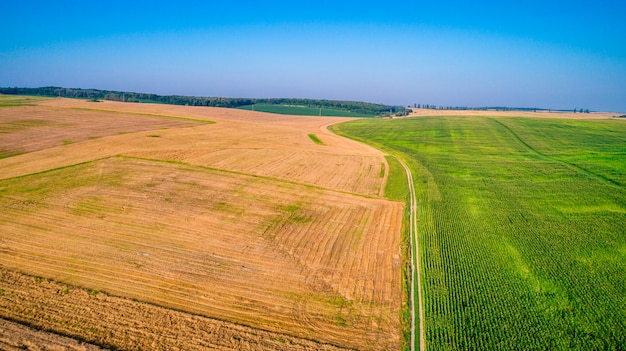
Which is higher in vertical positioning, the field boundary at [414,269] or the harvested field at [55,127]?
the harvested field at [55,127]

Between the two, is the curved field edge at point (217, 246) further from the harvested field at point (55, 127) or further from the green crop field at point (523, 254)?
the harvested field at point (55, 127)

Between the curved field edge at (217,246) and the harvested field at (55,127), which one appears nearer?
the curved field edge at (217,246)

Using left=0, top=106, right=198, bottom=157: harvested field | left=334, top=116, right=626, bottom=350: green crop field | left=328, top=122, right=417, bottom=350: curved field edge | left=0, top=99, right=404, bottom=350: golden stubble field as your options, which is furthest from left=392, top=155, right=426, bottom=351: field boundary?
left=0, top=106, right=198, bottom=157: harvested field

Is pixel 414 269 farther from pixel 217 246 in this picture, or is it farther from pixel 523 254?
pixel 217 246

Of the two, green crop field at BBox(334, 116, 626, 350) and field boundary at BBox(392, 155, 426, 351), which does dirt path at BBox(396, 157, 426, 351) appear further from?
green crop field at BBox(334, 116, 626, 350)

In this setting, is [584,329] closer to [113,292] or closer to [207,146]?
[113,292]

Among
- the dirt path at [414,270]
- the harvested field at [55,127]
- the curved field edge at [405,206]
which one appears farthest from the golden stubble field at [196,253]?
the harvested field at [55,127]
